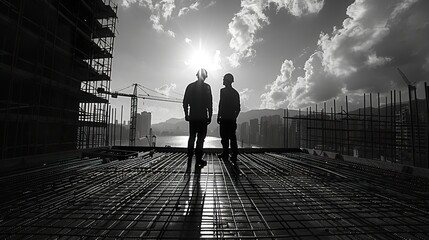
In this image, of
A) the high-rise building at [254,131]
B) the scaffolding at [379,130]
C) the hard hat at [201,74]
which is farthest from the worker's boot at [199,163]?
the high-rise building at [254,131]

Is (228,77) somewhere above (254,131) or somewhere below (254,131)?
below

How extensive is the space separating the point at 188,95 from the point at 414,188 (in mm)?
→ 3692

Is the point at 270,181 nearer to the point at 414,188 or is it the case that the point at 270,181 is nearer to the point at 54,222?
the point at 414,188

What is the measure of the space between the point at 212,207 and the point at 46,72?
15276mm

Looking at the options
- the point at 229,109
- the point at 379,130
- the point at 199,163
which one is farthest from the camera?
the point at 379,130

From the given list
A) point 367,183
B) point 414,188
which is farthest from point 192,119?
point 414,188

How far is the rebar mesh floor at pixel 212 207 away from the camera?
131 centimetres

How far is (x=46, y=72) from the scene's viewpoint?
12.1 m

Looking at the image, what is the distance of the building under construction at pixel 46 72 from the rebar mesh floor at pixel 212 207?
6.15 meters

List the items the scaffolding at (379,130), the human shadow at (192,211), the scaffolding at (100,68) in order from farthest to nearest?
the scaffolding at (100,68)
the scaffolding at (379,130)
the human shadow at (192,211)

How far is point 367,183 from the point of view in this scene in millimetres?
2652

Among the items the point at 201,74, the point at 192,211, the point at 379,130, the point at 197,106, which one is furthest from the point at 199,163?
the point at 379,130

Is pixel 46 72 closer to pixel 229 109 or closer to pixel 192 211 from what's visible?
pixel 229 109

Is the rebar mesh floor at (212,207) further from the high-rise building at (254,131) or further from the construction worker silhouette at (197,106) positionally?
the high-rise building at (254,131)
